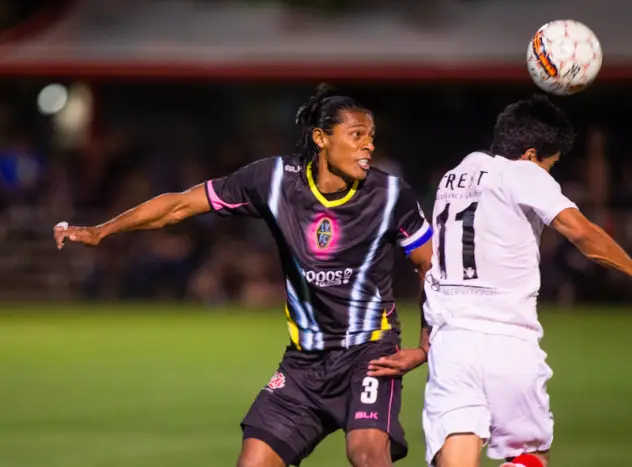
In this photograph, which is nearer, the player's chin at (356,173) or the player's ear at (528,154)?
the player's ear at (528,154)

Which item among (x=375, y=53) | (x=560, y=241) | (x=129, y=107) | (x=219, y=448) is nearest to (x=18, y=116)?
(x=129, y=107)

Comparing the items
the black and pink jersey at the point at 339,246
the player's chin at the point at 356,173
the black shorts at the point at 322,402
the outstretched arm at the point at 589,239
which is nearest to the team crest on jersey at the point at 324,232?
the black and pink jersey at the point at 339,246

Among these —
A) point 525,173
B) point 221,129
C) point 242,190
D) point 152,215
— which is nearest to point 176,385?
point 152,215

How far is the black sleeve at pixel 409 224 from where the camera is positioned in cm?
659

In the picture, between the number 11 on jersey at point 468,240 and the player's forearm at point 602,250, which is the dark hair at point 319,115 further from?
the player's forearm at point 602,250

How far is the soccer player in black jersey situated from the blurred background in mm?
8929

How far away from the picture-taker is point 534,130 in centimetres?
608

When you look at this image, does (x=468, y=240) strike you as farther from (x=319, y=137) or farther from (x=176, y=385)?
(x=176, y=385)

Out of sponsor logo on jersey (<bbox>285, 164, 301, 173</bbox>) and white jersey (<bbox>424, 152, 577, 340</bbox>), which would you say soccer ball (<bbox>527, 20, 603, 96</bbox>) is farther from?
sponsor logo on jersey (<bbox>285, 164, 301, 173</bbox>)

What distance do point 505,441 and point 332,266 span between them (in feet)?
3.89

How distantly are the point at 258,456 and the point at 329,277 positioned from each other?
906 millimetres

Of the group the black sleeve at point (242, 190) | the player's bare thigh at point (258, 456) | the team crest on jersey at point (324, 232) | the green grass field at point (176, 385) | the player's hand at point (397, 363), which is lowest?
the green grass field at point (176, 385)

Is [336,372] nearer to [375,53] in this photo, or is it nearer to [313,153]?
[313,153]

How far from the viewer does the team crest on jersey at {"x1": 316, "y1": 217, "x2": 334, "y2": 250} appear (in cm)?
654
